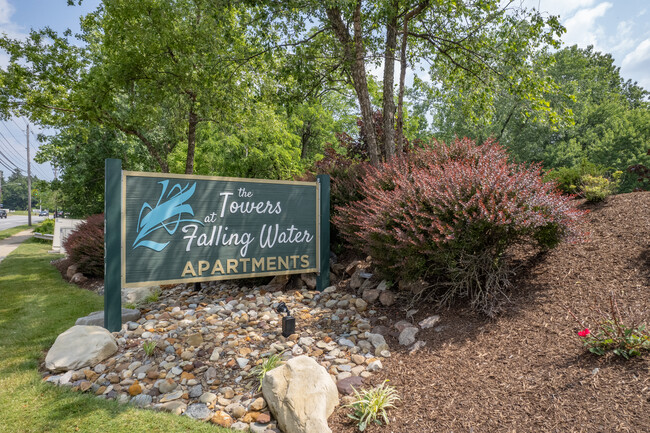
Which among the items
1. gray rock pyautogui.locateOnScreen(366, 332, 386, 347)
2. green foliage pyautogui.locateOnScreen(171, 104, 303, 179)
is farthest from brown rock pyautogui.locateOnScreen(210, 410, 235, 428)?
green foliage pyautogui.locateOnScreen(171, 104, 303, 179)

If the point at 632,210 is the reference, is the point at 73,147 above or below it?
above

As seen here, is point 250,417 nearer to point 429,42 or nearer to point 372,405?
point 372,405

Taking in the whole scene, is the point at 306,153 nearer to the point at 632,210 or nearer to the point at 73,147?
the point at 73,147

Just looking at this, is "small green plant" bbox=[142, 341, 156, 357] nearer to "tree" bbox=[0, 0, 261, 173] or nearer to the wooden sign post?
the wooden sign post

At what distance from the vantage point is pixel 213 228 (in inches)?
185

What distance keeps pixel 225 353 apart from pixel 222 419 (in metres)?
0.89

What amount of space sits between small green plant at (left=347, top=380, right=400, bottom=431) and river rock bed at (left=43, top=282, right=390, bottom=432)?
244mm

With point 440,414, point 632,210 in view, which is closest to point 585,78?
point 632,210

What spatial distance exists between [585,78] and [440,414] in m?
32.2

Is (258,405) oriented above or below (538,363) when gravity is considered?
below

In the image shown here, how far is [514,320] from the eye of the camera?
356cm

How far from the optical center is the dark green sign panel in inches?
167

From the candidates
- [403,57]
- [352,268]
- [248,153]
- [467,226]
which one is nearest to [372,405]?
[467,226]

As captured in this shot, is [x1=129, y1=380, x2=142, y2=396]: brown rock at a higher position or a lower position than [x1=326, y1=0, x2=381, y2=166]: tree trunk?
lower
